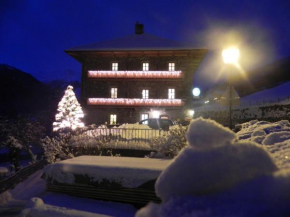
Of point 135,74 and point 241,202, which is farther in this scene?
point 135,74

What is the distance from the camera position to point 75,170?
14.7ft

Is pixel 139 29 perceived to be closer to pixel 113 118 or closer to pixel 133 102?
pixel 133 102

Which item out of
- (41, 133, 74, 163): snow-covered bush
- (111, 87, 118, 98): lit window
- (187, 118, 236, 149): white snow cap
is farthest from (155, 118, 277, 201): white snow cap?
(111, 87, 118, 98): lit window

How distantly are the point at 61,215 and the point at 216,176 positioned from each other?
11.1 feet

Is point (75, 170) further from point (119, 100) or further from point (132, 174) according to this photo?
point (119, 100)

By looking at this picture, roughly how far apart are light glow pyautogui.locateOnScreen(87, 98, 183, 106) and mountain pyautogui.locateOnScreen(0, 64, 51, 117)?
39.4 metres

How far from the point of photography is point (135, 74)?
28750 millimetres

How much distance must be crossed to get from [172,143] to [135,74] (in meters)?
20.5

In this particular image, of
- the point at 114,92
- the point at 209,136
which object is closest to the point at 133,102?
the point at 114,92

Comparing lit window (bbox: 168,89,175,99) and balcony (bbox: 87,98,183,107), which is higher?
lit window (bbox: 168,89,175,99)

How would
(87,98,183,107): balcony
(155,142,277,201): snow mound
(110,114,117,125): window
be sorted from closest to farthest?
(155,142,277,201): snow mound
(87,98,183,107): balcony
(110,114,117,125): window

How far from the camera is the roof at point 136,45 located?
28.4m

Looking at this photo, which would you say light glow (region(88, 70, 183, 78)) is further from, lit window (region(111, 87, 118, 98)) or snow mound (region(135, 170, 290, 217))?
snow mound (region(135, 170, 290, 217))

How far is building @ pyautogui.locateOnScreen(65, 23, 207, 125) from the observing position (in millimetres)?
28094
